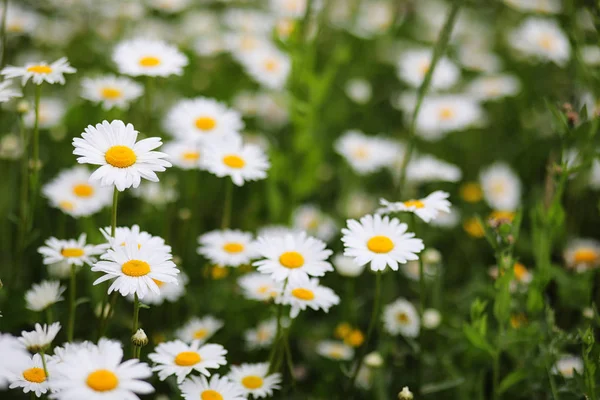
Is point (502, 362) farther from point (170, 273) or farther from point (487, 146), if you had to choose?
point (487, 146)

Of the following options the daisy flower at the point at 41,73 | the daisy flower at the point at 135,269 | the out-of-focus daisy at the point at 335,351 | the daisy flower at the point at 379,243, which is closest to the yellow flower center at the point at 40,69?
the daisy flower at the point at 41,73

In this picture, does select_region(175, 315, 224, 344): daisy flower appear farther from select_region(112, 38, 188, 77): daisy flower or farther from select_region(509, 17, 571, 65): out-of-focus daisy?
select_region(509, 17, 571, 65): out-of-focus daisy

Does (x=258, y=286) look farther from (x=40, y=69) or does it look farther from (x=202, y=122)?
(x=40, y=69)

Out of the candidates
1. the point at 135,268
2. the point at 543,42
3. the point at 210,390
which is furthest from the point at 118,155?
the point at 543,42

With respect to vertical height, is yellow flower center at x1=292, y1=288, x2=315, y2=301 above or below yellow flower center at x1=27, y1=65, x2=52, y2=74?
below

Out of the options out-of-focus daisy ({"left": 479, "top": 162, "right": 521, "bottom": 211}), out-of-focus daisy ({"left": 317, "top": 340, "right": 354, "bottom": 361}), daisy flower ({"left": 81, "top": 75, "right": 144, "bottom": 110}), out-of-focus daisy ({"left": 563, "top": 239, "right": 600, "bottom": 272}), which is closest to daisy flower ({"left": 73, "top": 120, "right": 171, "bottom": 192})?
daisy flower ({"left": 81, "top": 75, "right": 144, "bottom": 110})

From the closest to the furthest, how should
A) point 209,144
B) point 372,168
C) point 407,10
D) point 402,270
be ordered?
point 209,144 < point 402,270 < point 372,168 < point 407,10

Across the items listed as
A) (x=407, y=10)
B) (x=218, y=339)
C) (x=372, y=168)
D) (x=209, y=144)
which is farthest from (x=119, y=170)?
(x=407, y=10)
